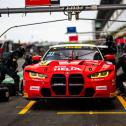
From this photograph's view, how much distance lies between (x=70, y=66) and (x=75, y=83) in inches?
18.5

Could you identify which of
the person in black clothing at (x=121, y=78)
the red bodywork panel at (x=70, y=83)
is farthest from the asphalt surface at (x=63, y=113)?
the person in black clothing at (x=121, y=78)

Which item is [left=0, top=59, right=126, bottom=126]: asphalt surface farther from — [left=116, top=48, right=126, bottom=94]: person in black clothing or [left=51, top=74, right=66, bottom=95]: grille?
[left=116, top=48, right=126, bottom=94]: person in black clothing

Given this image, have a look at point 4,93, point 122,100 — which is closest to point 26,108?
point 4,93

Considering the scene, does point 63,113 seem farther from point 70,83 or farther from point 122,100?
point 122,100

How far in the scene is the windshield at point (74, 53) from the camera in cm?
1238

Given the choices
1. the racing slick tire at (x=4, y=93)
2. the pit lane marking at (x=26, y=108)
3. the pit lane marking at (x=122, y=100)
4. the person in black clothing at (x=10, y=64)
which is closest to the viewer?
the pit lane marking at (x=26, y=108)

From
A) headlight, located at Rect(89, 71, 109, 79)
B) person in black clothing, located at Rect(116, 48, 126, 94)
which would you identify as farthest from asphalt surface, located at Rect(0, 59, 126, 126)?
person in black clothing, located at Rect(116, 48, 126, 94)

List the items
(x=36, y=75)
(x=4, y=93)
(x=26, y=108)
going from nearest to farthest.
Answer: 1. (x=36, y=75)
2. (x=26, y=108)
3. (x=4, y=93)

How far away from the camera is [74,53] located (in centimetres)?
1259

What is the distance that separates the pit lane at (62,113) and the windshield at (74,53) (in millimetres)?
1129

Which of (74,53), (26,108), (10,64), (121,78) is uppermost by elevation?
(74,53)

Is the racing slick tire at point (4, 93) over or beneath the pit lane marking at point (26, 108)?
over

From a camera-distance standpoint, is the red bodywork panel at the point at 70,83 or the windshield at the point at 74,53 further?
the windshield at the point at 74,53

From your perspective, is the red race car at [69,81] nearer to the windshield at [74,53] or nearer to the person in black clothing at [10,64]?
the windshield at [74,53]
